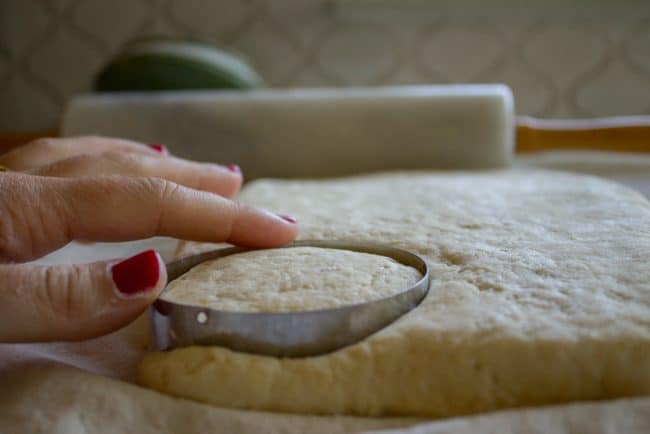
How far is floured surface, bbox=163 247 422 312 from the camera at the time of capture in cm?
40

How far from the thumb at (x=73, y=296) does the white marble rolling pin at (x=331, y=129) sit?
692 mm

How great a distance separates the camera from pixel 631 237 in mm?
509

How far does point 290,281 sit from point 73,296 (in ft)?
0.47

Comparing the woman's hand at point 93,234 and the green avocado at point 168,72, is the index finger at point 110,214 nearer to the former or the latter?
the woman's hand at point 93,234

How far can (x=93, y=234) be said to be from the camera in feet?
1.52

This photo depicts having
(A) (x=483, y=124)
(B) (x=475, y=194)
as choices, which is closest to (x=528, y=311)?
(B) (x=475, y=194)

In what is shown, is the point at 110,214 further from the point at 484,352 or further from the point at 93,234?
the point at 484,352

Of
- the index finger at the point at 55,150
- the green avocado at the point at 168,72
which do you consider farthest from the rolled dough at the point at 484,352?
the green avocado at the point at 168,72

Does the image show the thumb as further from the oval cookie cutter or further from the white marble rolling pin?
the white marble rolling pin

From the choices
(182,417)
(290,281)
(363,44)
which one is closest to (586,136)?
(363,44)

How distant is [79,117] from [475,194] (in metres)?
0.73

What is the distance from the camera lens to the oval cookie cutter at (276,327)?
0.38 metres

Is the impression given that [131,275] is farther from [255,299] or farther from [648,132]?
[648,132]

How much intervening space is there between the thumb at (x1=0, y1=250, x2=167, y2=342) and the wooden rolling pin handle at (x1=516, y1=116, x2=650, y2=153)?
0.98 m
